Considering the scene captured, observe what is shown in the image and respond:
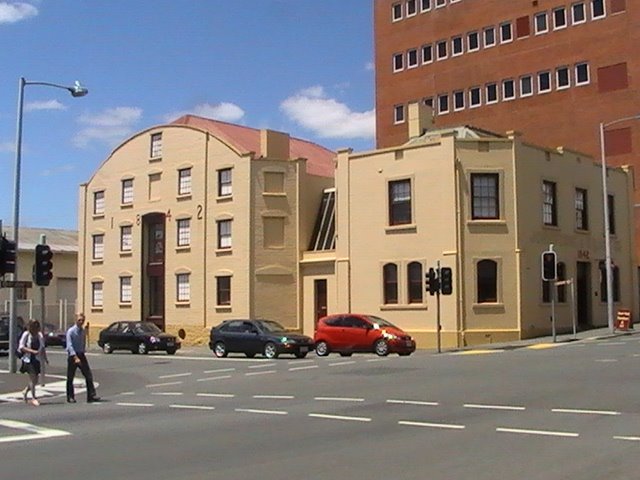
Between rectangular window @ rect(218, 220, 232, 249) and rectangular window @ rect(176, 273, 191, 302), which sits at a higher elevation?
rectangular window @ rect(218, 220, 232, 249)

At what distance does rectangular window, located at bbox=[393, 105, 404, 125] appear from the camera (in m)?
69.1

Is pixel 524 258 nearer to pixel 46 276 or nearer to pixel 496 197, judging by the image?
pixel 496 197

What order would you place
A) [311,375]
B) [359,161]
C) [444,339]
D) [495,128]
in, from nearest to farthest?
[311,375], [444,339], [359,161], [495,128]

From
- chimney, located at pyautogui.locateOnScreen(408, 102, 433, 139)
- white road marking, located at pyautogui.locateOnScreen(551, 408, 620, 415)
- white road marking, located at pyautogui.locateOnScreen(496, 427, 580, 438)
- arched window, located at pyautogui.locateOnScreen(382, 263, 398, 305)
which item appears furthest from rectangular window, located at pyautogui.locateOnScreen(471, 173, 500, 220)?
white road marking, located at pyautogui.locateOnScreen(496, 427, 580, 438)

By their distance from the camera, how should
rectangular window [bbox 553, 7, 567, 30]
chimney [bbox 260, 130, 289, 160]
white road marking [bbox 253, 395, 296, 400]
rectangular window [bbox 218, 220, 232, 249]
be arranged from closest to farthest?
white road marking [bbox 253, 395, 296, 400] → rectangular window [bbox 218, 220, 232, 249] → chimney [bbox 260, 130, 289, 160] → rectangular window [bbox 553, 7, 567, 30]

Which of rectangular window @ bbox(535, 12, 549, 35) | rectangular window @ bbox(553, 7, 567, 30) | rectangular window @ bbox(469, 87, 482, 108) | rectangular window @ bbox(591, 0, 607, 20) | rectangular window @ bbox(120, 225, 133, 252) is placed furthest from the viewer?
rectangular window @ bbox(469, 87, 482, 108)

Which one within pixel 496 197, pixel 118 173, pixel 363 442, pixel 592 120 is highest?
pixel 592 120

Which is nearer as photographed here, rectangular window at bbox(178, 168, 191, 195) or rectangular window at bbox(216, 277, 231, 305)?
rectangular window at bbox(216, 277, 231, 305)

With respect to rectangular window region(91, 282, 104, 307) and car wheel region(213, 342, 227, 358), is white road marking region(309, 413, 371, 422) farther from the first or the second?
rectangular window region(91, 282, 104, 307)

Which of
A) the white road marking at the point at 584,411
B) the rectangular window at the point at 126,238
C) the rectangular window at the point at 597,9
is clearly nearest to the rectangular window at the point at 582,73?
the rectangular window at the point at 597,9

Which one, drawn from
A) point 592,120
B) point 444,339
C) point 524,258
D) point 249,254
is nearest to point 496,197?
point 524,258

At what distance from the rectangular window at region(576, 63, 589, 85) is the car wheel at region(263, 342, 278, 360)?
35916 mm

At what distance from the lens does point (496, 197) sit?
3759 cm

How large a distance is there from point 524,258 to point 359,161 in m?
8.67
